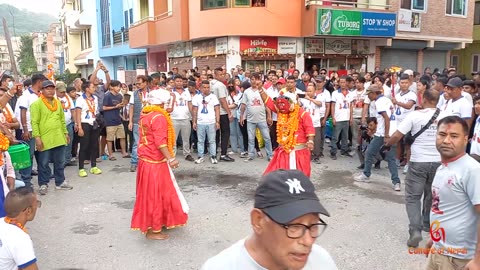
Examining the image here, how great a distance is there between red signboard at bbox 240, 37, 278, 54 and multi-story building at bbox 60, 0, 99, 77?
22580mm

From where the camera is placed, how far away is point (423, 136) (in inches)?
184

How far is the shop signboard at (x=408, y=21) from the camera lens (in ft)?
63.9

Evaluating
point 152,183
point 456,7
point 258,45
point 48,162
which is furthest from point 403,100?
point 456,7

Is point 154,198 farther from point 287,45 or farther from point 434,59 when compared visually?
point 434,59

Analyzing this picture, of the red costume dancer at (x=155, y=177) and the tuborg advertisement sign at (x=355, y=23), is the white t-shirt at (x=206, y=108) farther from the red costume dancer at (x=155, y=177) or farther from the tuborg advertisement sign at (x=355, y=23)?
the tuborg advertisement sign at (x=355, y=23)

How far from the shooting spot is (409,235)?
5.13m

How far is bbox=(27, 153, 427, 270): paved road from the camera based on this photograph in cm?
462

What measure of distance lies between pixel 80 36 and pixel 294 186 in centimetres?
4556

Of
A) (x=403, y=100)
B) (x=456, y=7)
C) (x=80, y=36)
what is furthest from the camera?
(x=80, y=36)

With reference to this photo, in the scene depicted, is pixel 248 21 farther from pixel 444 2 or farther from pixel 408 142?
pixel 408 142

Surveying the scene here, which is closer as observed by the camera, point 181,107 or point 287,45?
point 181,107

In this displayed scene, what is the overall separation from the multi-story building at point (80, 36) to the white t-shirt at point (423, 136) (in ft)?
114

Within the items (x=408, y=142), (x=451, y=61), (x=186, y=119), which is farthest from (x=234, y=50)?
(x=451, y=61)

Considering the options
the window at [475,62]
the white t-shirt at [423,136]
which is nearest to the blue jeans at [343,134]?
the white t-shirt at [423,136]
